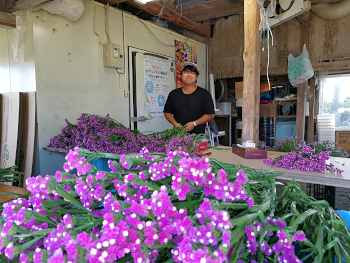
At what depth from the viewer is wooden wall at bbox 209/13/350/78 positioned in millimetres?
4855

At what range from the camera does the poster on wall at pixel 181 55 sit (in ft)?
16.8


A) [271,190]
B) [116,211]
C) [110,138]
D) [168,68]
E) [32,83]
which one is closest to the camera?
[116,211]

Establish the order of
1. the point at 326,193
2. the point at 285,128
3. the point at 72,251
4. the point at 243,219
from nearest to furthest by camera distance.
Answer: the point at 72,251 < the point at 243,219 < the point at 326,193 < the point at 285,128

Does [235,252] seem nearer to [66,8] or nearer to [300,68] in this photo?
[66,8]

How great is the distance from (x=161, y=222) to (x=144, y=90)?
4045 mm

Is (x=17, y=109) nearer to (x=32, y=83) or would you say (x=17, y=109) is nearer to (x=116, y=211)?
(x=32, y=83)

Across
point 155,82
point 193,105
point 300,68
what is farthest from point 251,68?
point 300,68

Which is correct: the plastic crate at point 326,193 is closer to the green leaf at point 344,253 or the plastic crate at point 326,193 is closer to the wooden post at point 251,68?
the wooden post at point 251,68

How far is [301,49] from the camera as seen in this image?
5.17m

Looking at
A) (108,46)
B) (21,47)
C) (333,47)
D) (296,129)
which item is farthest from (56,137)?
(333,47)

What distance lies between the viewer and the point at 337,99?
5.43 m

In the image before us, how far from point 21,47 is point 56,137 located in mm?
1143

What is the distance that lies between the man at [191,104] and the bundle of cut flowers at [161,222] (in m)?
2.56

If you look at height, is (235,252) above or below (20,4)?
below
